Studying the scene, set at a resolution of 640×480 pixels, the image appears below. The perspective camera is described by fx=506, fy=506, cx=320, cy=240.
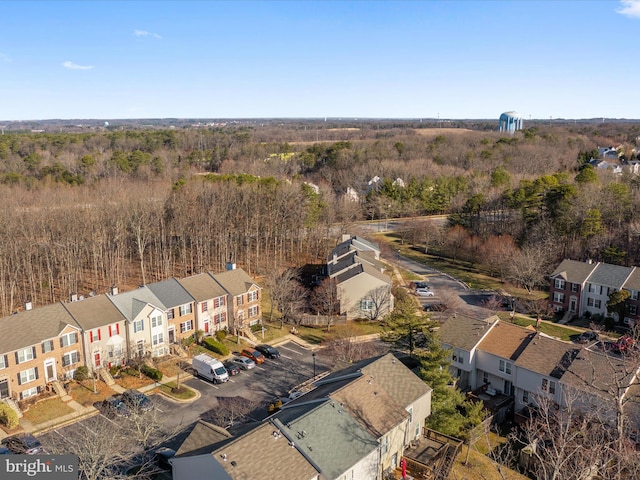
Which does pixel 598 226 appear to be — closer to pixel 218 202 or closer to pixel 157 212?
pixel 218 202

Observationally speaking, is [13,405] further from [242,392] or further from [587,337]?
[587,337]

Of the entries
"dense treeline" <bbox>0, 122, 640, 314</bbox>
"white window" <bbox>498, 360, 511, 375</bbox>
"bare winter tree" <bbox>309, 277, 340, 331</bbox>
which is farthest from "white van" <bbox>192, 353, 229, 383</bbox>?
"white window" <bbox>498, 360, 511, 375</bbox>

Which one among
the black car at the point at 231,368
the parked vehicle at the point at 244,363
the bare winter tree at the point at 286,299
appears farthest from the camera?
the bare winter tree at the point at 286,299

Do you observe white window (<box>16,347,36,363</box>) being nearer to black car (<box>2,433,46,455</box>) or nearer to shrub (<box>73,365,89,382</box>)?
shrub (<box>73,365,89,382</box>)

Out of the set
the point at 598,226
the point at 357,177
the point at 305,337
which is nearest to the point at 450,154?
→ the point at 357,177

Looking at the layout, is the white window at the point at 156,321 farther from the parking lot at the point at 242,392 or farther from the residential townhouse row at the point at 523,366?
the residential townhouse row at the point at 523,366
